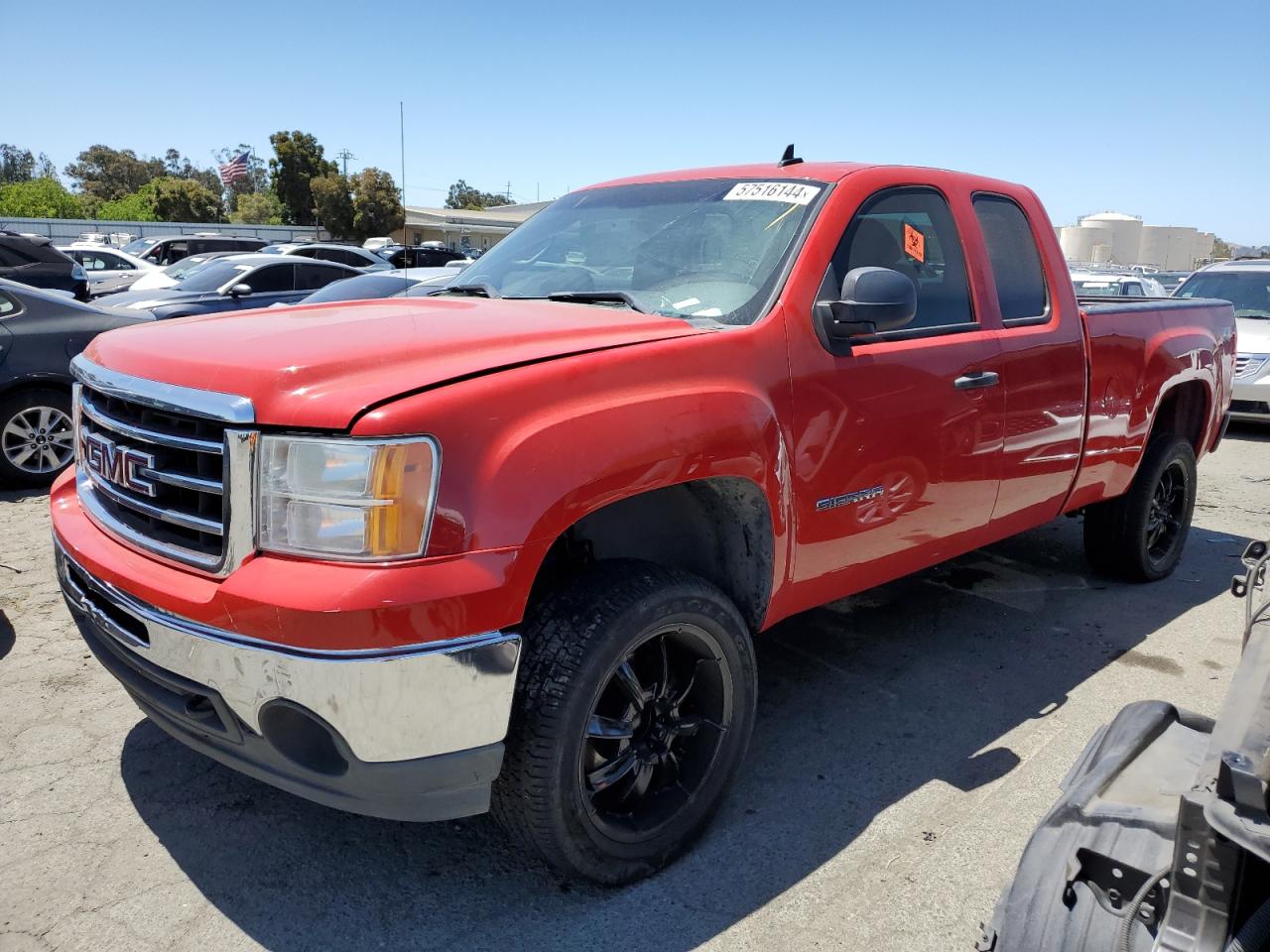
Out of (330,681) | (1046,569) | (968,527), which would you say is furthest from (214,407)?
(1046,569)

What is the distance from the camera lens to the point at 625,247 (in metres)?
3.52

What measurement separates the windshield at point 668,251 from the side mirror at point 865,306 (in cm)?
21

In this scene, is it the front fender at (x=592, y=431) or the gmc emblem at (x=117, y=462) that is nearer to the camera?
the front fender at (x=592, y=431)

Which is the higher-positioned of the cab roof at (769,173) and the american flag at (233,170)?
the american flag at (233,170)

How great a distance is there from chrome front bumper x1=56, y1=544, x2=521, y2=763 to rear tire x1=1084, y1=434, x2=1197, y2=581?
4.03 m

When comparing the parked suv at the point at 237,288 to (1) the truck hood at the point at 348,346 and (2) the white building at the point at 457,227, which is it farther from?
(2) the white building at the point at 457,227

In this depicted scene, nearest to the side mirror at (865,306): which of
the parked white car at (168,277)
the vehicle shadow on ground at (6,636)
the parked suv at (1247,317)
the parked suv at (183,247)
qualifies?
the vehicle shadow on ground at (6,636)

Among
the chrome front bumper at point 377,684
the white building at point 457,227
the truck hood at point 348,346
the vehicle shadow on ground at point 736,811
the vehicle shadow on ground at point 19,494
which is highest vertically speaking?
the white building at point 457,227

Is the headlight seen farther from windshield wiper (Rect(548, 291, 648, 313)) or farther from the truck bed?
the truck bed

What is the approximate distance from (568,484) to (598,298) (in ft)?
3.64

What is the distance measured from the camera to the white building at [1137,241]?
63.9 meters

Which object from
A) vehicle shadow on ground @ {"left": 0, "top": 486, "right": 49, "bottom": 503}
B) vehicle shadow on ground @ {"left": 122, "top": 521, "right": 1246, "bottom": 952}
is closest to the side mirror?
vehicle shadow on ground @ {"left": 122, "top": 521, "right": 1246, "bottom": 952}

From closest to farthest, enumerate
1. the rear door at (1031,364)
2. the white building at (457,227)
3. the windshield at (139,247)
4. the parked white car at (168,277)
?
the rear door at (1031,364) < the parked white car at (168,277) < the windshield at (139,247) < the white building at (457,227)

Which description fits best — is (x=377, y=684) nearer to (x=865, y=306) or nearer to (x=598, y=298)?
(x=598, y=298)
